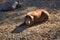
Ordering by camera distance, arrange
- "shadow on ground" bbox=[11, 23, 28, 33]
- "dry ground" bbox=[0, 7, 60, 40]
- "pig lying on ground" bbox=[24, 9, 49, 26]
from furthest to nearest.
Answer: "pig lying on ground" bbox=[24, 9, 49, 26]
"shadow on ground" bbox=[11, 23, 28, 33]
"dry ground" bbox=[0, 7, 60, 40]

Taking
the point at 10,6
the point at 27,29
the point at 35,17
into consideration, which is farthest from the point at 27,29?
the point at 10,6

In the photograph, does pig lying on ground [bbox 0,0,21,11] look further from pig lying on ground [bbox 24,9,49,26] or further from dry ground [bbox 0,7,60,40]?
pig lying on ground [bbox 24,9,49,26]

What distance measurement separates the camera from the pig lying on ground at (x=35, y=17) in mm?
6898

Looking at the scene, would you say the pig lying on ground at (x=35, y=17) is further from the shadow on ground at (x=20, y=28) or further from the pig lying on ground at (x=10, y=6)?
the pig lying on ground at (x=10, y=6)

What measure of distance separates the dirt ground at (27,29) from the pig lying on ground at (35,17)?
A: 0.14 metres

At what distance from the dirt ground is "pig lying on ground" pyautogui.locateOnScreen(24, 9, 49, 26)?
14 cm

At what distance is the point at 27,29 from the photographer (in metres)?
6.70

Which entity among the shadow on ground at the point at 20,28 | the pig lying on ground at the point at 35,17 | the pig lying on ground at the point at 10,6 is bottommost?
the pig lying on ground at the point at 10,6

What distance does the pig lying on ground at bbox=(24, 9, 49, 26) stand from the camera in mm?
6898

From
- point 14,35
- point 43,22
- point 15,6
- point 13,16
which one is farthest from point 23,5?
point 14,35

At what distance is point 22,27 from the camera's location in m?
6.89

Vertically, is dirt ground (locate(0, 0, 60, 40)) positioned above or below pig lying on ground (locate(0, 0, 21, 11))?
above

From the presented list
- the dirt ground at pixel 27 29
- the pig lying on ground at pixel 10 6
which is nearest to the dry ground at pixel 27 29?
the dirt ground at pixel 27 29

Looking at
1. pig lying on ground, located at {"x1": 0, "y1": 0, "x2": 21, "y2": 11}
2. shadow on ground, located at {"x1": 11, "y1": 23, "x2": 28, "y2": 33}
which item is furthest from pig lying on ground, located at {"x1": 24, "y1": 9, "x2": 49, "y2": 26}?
pig lying on ground, located at {"x1": 0, "y1": 0, "x2": 21, "y2": 11}
